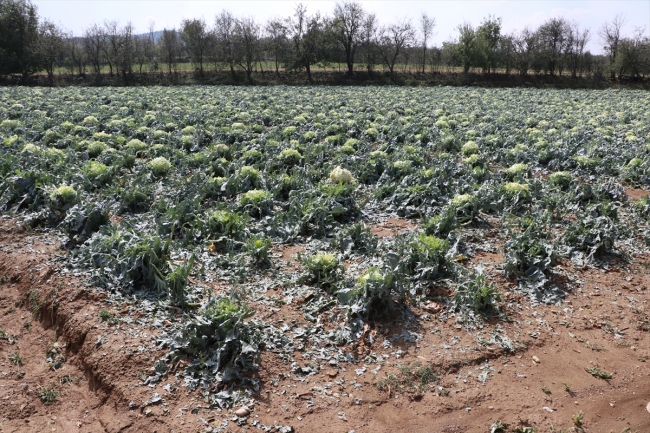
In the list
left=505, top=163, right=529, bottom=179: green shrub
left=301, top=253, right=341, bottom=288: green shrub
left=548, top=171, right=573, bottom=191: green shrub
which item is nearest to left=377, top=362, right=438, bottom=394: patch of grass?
left=301, top=253, right=341, bottom=288: green shrub

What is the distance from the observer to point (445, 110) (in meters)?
20.0

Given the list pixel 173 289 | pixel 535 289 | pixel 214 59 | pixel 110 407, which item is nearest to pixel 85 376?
pixel 110 407

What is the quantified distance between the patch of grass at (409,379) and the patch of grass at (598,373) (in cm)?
163

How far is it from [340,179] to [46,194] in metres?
5.34

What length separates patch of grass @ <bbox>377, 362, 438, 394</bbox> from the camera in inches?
177

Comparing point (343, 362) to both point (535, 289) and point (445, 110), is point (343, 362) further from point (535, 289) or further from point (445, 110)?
point (445, 110)

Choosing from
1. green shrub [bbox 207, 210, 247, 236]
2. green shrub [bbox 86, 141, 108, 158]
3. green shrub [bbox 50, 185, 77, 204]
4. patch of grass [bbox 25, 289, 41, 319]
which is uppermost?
green shrub [bbox 86, 141, 108, 158]

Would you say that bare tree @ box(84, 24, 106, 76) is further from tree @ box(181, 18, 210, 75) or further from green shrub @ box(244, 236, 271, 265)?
green shrub @ box(244, 236, 271, 265)

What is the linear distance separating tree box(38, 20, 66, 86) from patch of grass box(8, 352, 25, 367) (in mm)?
50603

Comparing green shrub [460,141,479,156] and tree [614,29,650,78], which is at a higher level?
tree [614,29,650,78]

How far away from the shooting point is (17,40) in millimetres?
47719

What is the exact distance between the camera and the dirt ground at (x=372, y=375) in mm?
4145

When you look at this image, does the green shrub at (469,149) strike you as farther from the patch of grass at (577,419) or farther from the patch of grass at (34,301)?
the patch of grass at (34,301)

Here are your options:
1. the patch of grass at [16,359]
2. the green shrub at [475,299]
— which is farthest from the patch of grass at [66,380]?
the green shrub at [475,299]
